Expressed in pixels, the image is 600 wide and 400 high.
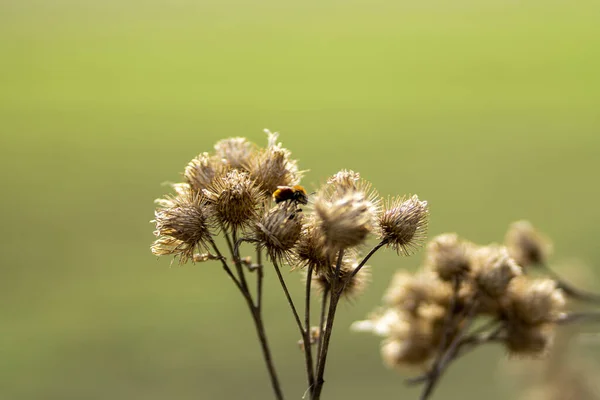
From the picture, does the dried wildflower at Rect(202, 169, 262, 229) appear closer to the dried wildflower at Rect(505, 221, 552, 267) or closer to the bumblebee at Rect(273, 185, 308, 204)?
the bumblebee at Rect(273, 185, 308, 204)

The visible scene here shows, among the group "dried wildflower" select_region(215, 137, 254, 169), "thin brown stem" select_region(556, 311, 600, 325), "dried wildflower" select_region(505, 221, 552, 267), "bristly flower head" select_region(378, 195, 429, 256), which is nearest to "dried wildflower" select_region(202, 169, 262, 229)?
"dried wildflower" select_region(215, 137, 254, 169)

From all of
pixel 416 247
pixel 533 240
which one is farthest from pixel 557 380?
pixel 416 247

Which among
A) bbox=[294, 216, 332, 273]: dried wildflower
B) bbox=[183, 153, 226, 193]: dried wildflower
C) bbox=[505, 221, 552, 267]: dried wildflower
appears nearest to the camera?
bbox=[294, 216, 332, 273]: dried wildflower

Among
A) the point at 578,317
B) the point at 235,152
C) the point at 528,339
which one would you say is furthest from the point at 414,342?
the point at 235,152

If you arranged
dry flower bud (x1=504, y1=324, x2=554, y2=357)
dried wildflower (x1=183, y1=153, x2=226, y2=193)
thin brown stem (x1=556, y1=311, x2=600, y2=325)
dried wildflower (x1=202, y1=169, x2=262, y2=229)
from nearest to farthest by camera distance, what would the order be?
dried wildflower (x1=202, y1=169, x2=262, y2=229) → dried wildflower (x1=183, y1=153, x2=226, y2=193) → dry flower bud (x1=504, y1=324, x2=554, y2=357) → thin brown stem (x1=556, y1=311, x2=600, y2=325)

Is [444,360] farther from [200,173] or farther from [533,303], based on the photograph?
[200,173]

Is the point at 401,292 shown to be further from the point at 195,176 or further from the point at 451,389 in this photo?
the point at 451,389
